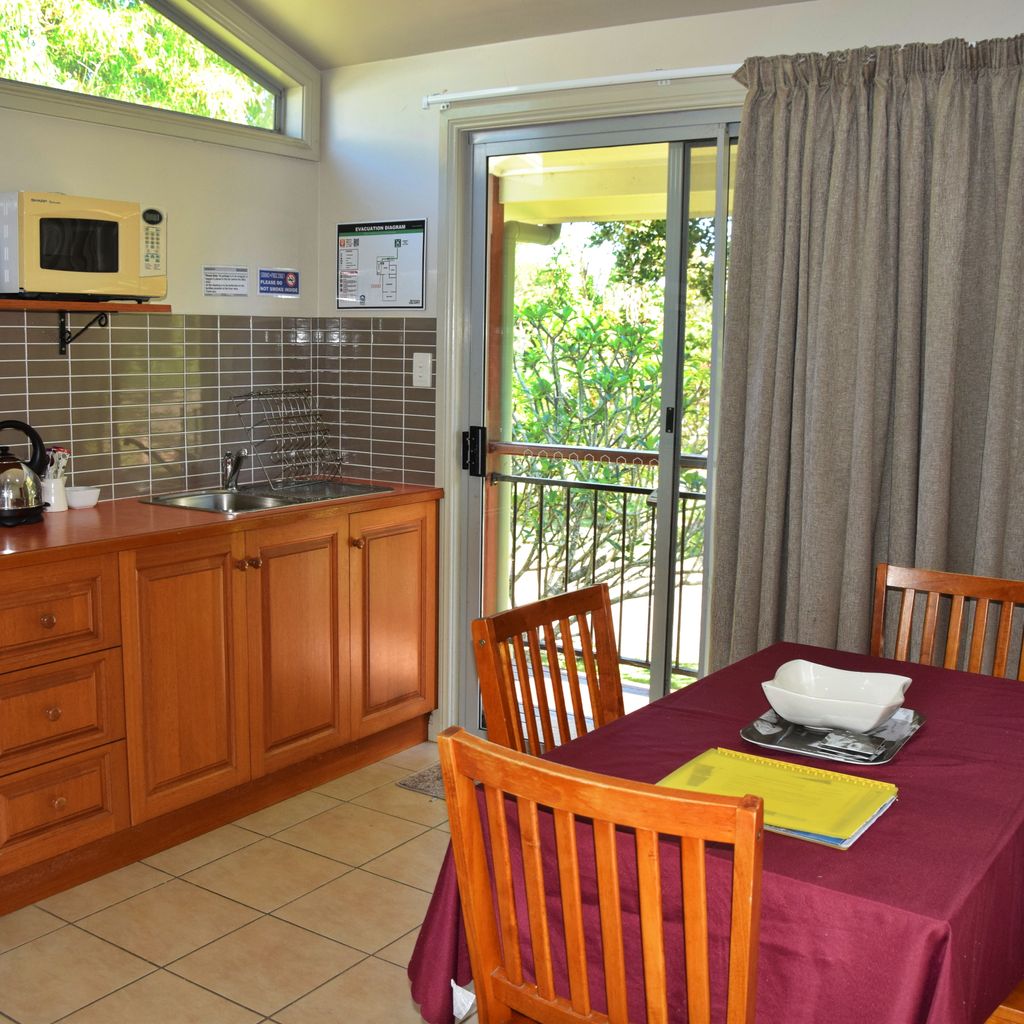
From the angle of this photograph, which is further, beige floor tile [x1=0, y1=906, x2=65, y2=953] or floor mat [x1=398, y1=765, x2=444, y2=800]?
floor mat [x1=398, y1=765, x2=444, y2=800]

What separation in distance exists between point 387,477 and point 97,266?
4.44ft

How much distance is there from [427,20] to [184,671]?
7.00 ft

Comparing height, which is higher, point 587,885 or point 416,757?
point 587,885

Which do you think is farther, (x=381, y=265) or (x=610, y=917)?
(x=381, y=265)

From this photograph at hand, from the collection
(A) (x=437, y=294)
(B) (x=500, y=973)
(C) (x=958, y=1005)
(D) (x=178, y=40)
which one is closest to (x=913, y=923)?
(C) (x=958, y=1005)

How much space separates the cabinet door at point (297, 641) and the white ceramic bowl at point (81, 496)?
1.64 feet

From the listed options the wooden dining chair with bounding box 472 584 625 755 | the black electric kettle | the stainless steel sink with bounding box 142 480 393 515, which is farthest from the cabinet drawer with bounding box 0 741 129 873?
the wooden dining chair with bounding box 472 584 625 755

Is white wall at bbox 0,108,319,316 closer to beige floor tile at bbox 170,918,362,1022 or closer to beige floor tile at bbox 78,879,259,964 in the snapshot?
beige floor tile at bbox 78,879,259,964

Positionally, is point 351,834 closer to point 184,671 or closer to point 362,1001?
point 184,671

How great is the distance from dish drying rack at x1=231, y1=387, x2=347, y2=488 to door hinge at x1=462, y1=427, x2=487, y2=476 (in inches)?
20.6

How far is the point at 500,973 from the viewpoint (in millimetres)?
1544

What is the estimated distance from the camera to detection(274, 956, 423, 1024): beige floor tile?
2.44 meters

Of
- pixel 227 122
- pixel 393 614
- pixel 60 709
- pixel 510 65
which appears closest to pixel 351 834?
pixel 393 614

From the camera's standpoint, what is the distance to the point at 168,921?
2.81 m
